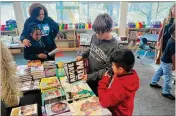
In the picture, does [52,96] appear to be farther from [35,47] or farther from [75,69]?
[35,47]

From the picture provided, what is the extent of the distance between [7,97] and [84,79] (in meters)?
0.62

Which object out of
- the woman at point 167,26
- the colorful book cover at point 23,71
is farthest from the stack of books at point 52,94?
the woman at point 167,26

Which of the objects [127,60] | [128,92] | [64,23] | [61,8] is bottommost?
[128,92]

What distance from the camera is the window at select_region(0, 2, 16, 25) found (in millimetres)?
4859

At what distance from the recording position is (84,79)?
4.47 feet

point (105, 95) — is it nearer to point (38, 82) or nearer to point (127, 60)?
point (127, 60)

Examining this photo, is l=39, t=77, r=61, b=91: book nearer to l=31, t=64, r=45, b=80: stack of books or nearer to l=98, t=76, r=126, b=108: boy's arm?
l=31, t=64, r=45, b=80: stack of books

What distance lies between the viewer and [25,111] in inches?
40.4

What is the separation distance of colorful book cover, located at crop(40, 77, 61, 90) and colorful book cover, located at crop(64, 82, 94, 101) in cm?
12

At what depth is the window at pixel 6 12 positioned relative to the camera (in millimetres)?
4859

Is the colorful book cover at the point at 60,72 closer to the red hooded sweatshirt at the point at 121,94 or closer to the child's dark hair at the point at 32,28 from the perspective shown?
the red hooded sweatshirt at the point at 121,94

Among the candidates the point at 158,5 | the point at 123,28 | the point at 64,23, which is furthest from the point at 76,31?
the point at 158,5

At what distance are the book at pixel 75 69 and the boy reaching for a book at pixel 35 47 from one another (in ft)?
2.34

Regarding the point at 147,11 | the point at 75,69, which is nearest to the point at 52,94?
the point at 75,69
